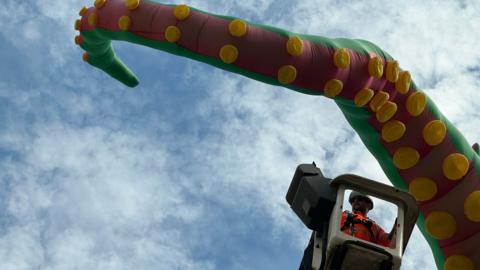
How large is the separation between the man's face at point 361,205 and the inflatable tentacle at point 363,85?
109 centimetres

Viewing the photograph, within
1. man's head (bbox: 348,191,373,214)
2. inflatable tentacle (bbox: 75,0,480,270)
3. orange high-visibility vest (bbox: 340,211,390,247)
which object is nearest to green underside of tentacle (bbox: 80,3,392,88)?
inflatable tentacle (bbox: 75,0,480,270)

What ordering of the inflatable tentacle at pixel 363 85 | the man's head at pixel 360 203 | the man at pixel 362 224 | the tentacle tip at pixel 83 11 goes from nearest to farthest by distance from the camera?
1. the man at pixel 362 224
2. the man's head at pixel 360 203
3. the inflatable tentacle at pixel 363 85
4. the tentacle tip at pixel 83 11

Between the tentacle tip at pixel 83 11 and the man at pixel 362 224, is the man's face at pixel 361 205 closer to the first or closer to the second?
the man at pixel 362 224

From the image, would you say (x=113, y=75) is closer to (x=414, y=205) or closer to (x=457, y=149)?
(x=457, y=149)

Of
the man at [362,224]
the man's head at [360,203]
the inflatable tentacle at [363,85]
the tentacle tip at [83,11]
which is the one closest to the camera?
the man at [362,224]

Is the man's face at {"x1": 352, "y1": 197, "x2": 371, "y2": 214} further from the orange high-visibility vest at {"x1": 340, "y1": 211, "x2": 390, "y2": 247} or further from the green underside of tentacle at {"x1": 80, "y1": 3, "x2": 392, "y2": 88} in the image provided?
the green underside of tentacle at {"x1": 80, "y1": 3, "x2": 392, "y2": 88}

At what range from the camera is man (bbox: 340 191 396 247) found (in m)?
2.67

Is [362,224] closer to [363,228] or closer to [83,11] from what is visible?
[363,228]

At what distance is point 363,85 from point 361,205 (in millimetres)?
1252

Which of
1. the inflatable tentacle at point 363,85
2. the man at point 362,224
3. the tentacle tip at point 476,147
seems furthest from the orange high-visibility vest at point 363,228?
the tentacle tip at point 476,147

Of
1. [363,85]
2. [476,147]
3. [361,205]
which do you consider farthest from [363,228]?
[476,147]

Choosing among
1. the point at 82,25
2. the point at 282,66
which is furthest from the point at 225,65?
the point at 82,25

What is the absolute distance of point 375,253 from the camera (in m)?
2.26

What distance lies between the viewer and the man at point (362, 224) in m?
2.67
